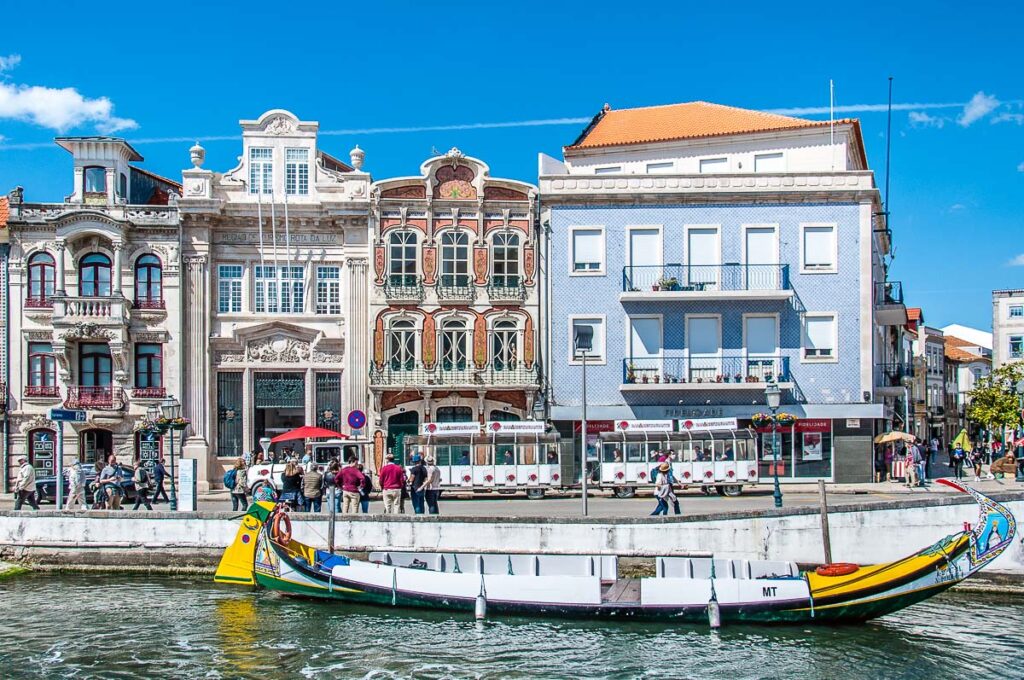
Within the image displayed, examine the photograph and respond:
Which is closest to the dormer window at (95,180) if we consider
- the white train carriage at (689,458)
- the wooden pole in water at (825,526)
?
the white train carriage at (689,458)

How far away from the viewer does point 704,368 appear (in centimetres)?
4003

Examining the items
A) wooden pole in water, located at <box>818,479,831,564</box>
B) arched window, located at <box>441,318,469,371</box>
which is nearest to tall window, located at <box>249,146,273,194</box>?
arched window, located at <box>441,318,469,371</box>

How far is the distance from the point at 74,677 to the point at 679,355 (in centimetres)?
2554

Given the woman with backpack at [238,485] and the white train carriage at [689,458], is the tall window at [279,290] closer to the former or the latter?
the woman with backpack at [238,485]

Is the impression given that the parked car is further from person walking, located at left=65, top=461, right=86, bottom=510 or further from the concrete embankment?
the concrete embankment

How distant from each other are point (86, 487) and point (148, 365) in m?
8.06

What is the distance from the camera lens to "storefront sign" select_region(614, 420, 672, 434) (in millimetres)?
35719

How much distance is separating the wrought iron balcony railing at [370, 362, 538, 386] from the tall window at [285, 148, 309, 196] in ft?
23.8

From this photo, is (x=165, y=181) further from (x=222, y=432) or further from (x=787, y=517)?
(x=787, y=517)

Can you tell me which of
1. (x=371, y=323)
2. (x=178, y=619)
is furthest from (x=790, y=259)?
(x=178, y=619)

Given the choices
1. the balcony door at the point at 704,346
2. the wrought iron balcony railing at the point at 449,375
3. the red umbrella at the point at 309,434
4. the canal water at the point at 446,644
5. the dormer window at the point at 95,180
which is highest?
the dormer window at the point at 95,180

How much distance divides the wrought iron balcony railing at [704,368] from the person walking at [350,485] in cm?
1361

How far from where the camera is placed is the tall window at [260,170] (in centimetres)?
4147

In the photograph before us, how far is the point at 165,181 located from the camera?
46.6 metres
